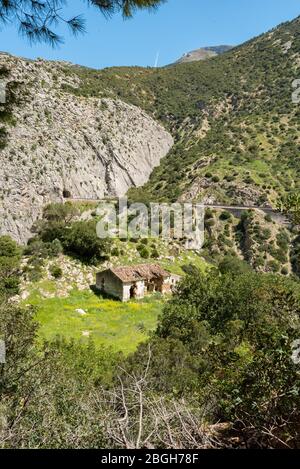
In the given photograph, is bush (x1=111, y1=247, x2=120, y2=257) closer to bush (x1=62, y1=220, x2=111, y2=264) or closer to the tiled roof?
bush (x1=62, y1=220, x2=111, y2=264)

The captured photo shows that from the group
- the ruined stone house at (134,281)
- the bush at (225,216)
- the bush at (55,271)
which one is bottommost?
the ruined stone house at (134,281)

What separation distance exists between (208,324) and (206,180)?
46.2m

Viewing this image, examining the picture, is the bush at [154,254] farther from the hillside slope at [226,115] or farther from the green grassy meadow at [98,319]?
the hillside slope at [226,115]

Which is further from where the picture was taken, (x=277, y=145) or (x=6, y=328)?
(x=277, y=145)

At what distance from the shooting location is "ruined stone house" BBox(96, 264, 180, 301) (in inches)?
1400

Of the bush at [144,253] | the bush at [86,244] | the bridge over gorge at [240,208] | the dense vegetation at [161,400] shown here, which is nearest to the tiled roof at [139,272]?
the bush at [144,253]

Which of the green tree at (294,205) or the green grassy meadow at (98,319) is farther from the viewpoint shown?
the green grassy meadow at (98,319)

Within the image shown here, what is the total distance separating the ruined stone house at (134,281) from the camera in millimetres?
35562

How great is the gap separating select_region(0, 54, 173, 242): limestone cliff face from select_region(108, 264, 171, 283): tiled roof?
18.9 metres

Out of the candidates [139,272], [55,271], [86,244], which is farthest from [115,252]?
[55,271]

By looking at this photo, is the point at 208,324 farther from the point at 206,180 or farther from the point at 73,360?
the point at 206,180
